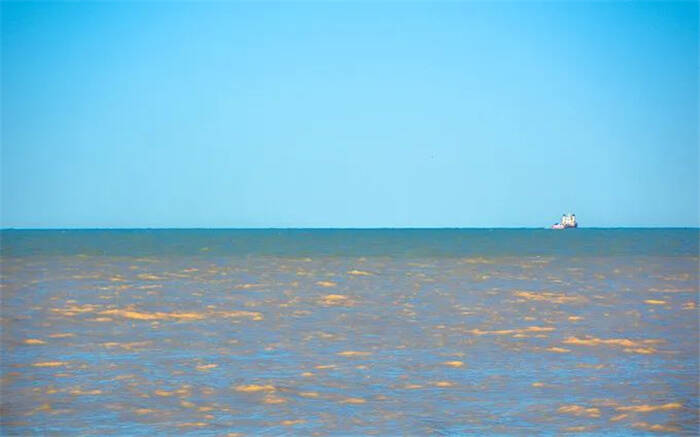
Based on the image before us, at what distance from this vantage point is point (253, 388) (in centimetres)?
999

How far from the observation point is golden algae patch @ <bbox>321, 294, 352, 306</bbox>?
19.8m

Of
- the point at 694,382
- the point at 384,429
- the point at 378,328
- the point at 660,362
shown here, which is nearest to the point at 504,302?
the point at 378,328

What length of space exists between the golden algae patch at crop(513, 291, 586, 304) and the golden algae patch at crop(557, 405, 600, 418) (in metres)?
11.4

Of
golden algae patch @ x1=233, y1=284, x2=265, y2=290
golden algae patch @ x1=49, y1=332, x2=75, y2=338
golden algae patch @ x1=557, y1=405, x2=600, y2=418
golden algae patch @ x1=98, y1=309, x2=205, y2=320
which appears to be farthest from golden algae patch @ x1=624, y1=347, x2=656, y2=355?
golden algae patch @ x1=233, y1=284, x2=265, y2=290

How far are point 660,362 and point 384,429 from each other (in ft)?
16.9

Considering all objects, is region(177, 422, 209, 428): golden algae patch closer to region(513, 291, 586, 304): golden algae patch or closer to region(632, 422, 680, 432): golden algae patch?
region(632, 422, 680, 432): golden algae patch

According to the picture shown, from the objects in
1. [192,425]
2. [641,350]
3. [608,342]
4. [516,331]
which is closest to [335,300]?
[516,331]

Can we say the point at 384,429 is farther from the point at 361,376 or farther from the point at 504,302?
the point at 504,302

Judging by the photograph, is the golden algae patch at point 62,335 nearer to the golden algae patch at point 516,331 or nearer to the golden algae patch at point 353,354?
the golden algae patch at point 353,354

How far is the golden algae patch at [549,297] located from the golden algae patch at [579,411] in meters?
11.4

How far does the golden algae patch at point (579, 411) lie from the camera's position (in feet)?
29.0

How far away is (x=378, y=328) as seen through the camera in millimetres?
15242

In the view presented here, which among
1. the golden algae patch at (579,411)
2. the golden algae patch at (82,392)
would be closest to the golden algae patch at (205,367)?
the golden algae patch at (82,392)

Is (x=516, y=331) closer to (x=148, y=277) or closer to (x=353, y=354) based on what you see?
(x=353, y=354)
